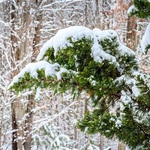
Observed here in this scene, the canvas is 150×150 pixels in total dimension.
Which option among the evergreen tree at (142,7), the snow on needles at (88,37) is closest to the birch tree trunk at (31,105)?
the snow on needles at (88,37)

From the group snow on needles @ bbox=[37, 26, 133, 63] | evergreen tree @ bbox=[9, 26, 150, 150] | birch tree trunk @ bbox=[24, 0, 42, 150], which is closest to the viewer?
evergreen tree @ bbox=[9, 26, 150, 150]

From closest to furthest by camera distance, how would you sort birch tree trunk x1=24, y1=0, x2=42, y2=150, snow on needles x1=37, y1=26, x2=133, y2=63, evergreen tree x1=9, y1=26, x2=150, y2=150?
evergreen tree x1=9, y1=26, x2=150, y2=150 < snow on needles x1=37, y1=26, x2=133, y2=63 < birch tree trunk x1=24, y1=0, x2=42, y2=150

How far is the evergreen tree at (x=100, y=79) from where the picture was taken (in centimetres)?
180

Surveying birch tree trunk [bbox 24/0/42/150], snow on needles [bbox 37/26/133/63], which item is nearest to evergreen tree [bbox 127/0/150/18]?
snow on needles [bbox 37/26/133/63]

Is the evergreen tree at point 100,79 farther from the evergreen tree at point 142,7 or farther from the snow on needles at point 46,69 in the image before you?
the evergreen tree at point 142,7

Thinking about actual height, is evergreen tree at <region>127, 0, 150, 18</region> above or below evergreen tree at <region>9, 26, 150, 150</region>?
above

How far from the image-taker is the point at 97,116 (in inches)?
75.4

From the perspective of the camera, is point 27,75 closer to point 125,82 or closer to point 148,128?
point 125,82

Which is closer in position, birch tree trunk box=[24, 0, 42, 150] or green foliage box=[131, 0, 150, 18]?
green foliage box=[131, 0, 150, 18]

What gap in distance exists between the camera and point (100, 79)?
6.15 ft

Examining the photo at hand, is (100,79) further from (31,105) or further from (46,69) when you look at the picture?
(31,105)

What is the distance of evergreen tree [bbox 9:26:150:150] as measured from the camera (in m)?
1.80

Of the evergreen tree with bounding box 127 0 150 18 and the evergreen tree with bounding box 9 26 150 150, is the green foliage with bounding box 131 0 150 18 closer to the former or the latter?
the evergreen tree with bounding box 127 0 150 18

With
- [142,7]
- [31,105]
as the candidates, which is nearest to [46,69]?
[142,7]
